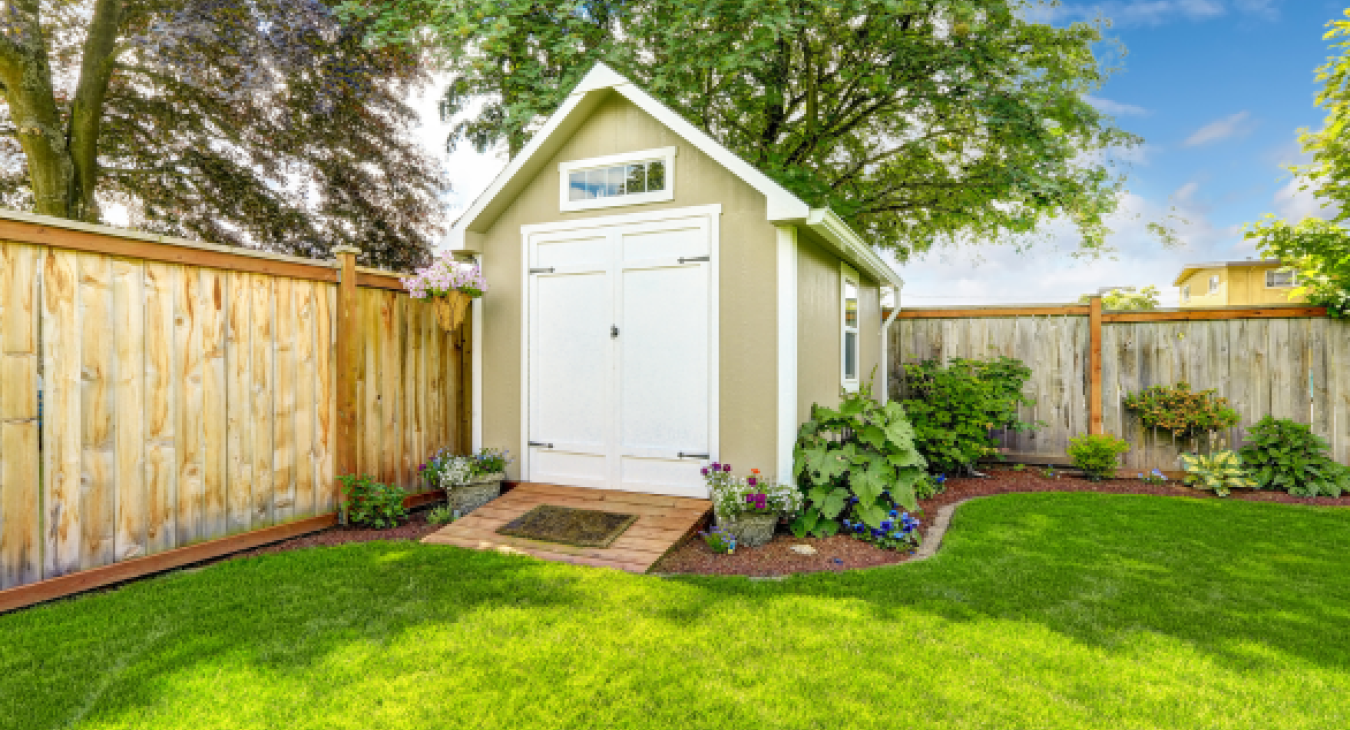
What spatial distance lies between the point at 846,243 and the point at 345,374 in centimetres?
419

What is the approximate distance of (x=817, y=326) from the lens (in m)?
5.29

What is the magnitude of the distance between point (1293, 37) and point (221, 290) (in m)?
11.6

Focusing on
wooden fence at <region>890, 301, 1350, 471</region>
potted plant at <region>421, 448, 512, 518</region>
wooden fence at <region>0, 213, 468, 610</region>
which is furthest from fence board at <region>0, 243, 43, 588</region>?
wooden fence at <region>890, 301, 1350, 471</region>

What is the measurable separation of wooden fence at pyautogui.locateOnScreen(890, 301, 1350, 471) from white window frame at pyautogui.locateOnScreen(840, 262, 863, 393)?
0.90m

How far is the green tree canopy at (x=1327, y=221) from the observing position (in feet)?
18.5

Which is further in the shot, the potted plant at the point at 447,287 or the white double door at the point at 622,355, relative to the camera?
the potted plant at the point at 447,287

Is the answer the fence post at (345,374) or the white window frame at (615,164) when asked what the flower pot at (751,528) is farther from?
the fence post at (345,374)

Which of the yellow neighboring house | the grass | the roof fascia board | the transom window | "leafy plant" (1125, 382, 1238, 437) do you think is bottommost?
the grass

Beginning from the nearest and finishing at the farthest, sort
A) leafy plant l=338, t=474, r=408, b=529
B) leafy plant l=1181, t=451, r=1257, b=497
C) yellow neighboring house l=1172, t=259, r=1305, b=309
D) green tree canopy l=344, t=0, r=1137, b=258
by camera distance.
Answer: leafy plant l=338, t=474, r=408, b=529 < leafy plant l=1181, t=451, r=1257, b=497 < green tree canopy l=344, t=0, r=1137, b=258 < yellow neighboring house l=1172, t=259, r=1305, b=309

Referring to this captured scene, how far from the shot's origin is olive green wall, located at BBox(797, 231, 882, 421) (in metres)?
4.81

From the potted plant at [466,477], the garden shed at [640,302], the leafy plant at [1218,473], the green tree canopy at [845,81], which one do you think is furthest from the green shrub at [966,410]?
the potted plant at [466,477]

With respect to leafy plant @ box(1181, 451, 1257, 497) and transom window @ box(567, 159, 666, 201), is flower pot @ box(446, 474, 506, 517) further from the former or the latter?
leafy plant @ box(1181, 451, 1257, 497)

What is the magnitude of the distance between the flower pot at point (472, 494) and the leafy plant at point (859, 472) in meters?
2.51

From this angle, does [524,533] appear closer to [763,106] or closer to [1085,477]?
[1085,477]
